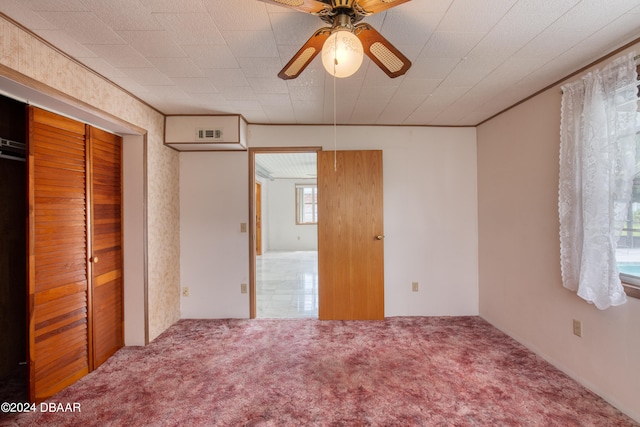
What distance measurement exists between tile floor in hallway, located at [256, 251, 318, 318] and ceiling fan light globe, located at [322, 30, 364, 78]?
2802 mm

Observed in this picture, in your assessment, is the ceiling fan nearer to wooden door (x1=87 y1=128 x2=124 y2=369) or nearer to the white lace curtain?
the white lace curtain

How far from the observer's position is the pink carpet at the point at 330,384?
1649 mm

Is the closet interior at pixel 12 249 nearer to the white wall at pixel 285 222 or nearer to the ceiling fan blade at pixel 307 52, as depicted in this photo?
the ceiling fan blade at pixel 307 52

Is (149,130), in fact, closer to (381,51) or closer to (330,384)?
(381,51)

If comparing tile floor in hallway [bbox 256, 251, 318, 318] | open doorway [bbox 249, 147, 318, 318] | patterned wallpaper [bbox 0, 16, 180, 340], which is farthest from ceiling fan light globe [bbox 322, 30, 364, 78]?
tile floor in hallway [bbox 256, 251, 318, 318]

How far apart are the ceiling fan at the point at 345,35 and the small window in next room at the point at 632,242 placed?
5.65 ft

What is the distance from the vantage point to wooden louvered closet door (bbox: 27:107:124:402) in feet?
5.76

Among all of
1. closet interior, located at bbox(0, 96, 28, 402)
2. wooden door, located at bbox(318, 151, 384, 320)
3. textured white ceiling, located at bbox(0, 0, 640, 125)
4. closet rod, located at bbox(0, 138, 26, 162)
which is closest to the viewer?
textured white ceiling, located at bbox(0, 0, 640, 125)

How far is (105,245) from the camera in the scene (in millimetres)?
2318

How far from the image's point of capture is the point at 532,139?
2.39 metres

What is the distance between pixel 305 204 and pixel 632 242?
7.47 metres

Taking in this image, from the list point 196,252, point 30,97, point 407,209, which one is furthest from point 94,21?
point 407,209

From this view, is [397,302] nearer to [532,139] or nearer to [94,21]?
[532,139]

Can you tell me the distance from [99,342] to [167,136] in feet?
6.57
